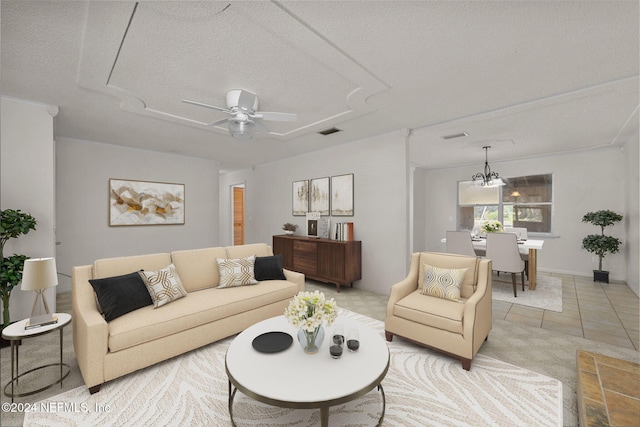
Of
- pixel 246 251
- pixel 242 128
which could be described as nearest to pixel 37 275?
pixel 246 251

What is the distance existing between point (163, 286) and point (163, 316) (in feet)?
1.12

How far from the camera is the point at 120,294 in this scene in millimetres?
2361

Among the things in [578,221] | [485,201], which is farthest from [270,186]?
[578,221]

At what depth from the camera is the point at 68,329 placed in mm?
3166

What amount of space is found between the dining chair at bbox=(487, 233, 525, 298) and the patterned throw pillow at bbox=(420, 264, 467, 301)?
2.20 metres

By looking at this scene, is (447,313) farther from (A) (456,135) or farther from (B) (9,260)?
(B) (9,260)

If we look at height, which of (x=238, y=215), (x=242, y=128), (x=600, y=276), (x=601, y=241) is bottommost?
(x=600, y=276)

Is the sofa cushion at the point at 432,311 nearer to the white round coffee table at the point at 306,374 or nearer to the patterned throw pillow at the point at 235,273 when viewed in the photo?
the white round coffee table at the point at 306,374

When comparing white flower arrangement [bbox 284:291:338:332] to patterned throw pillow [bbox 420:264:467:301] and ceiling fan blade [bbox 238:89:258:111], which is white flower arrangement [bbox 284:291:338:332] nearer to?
patterned throw pillow [bbox 420:264:467:301]

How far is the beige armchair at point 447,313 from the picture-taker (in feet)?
7.59

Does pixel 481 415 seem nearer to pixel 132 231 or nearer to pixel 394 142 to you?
pixel 394 142

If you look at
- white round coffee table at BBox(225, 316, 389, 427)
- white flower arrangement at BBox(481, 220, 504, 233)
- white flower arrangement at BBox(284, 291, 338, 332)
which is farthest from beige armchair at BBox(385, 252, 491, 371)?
white flower arrangement at BBox(481, 220, 504, 233)

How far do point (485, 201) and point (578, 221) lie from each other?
1.84 m

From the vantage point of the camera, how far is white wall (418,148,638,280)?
5.27 meters
